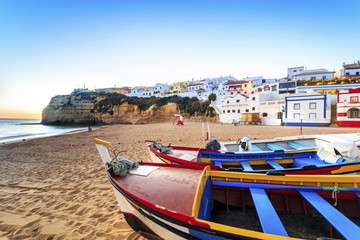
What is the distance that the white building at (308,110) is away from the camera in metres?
23.0

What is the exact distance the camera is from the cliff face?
4752cm

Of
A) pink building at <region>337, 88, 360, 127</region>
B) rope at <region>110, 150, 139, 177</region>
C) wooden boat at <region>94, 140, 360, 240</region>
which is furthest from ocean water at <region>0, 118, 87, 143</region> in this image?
pink building at <region>337, 88, 360, 127</region>

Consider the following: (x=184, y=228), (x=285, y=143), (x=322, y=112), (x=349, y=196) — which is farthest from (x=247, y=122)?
(x=184, y=228)

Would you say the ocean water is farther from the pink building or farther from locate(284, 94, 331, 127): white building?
the pink building

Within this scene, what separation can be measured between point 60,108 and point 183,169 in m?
76.6

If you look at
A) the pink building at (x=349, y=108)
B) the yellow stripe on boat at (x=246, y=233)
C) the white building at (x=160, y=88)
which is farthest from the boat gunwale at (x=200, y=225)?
the white building at (x=160, y=88)

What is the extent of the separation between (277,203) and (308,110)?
28.3m

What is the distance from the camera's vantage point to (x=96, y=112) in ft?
181

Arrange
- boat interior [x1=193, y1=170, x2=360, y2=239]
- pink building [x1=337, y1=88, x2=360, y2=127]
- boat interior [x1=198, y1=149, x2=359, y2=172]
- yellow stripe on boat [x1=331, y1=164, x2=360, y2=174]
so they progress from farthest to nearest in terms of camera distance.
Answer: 1. pink building [x1=337, y1=88, x2=360, y2=127]
2. boat interior [x1=198, y1=149, x2=359, y2=172]
3. yellow stripe on boat [x1=331, y1=164, x2=360, y2=174]
4. boat interior [x1=193, y1=170, x2=360, y2=239]

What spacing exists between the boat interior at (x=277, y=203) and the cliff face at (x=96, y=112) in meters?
35.9

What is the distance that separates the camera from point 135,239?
3.14m

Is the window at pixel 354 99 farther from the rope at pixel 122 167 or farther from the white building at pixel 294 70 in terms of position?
the white building at pixel 294 70

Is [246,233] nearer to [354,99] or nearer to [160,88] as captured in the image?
[354,99]

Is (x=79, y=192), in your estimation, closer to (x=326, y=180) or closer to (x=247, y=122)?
(x=326, y=180)
